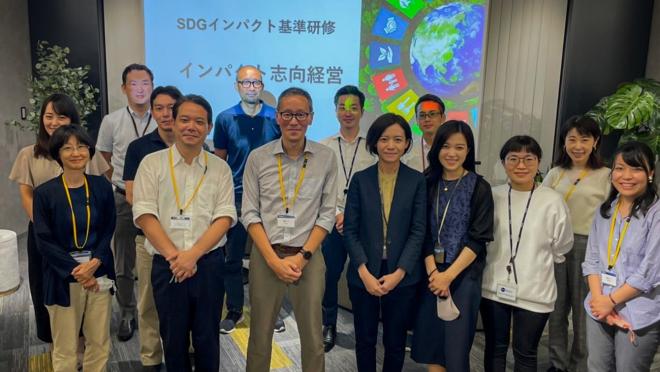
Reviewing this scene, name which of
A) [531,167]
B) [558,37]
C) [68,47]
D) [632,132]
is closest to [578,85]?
[558,37]

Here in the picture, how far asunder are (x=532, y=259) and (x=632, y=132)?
109 inches

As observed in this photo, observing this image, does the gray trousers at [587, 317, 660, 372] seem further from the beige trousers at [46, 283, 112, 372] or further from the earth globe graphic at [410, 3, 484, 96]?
the earth globe graphic at [410, 3, 484, 96]

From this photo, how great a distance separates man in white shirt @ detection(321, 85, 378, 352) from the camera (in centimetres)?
296

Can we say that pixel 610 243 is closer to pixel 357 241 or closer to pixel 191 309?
pixel 357 241

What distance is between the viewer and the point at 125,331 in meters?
2.97

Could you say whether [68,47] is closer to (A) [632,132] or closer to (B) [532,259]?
(B) [532,259]

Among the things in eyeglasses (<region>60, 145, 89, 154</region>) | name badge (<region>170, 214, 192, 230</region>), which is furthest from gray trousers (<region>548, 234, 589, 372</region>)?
eyeglasses (<region>60, 145, 89, 154</region>)

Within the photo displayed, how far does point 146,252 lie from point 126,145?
Result: 0.94 metres

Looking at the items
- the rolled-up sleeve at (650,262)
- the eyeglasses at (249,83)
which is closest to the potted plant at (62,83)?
the eyeglasses at (249,83)

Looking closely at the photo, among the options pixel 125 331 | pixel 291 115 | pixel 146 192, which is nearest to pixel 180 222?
pixel 146 192

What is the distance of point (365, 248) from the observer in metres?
2.21

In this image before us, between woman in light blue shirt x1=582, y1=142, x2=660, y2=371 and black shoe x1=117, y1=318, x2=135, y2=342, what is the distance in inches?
104

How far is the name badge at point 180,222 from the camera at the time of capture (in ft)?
6.88

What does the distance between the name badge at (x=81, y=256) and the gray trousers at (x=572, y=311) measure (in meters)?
2.42
